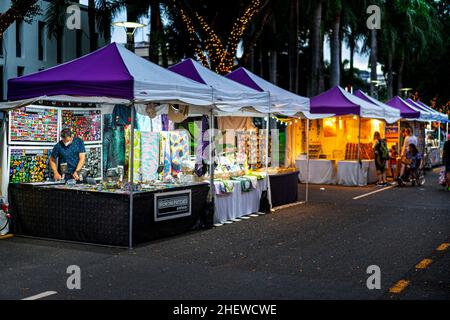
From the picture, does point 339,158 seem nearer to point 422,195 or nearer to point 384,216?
point 422,195

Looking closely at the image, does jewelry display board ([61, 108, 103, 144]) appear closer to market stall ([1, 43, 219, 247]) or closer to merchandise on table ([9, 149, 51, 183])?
market stall ([1, 43, 219, 247])

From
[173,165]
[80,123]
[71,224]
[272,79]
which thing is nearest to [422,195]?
[173,165]

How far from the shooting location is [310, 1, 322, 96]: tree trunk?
3228cm

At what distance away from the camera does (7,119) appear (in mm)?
11516

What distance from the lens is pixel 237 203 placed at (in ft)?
→ 44.5

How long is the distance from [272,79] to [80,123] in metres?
28.6

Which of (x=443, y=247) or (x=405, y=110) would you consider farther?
(x=405, y=110)

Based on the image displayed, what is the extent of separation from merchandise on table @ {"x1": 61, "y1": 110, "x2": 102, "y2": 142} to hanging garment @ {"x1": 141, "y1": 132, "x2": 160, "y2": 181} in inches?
95.5

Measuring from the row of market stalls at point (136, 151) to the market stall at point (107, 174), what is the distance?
0.06ft

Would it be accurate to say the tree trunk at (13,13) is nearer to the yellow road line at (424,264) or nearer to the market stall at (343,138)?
the market stall at (343,138)

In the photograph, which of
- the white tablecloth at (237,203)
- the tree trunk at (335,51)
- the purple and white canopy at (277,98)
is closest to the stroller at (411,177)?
the purple and white canopy at (277,98)

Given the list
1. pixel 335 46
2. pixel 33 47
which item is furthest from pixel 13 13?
pixel 335 46

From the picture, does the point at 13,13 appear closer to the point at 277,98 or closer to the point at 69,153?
the point at 69,153

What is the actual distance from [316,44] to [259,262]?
82.3ft
